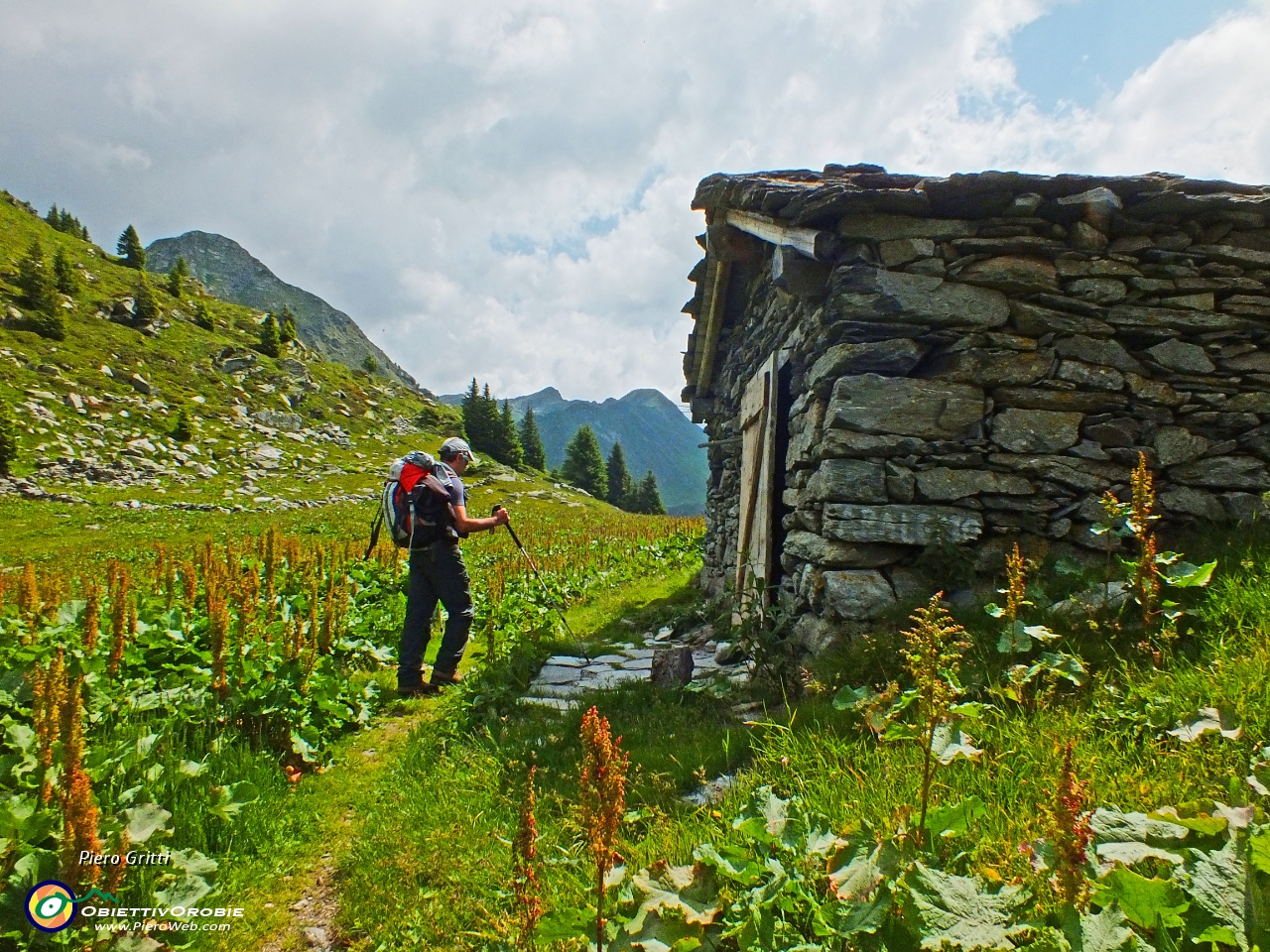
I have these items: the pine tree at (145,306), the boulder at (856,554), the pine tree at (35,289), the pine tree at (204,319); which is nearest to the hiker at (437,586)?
the boulder at (856,554)

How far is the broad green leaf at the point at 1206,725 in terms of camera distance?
7.44ft

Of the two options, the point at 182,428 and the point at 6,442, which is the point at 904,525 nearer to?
the point at 6,442

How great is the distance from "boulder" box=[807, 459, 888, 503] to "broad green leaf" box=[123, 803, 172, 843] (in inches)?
168

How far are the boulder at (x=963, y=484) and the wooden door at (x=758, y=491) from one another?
5.48 ft

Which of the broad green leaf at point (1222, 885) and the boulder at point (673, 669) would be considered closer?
the broad green leaf at point (1222, 885)

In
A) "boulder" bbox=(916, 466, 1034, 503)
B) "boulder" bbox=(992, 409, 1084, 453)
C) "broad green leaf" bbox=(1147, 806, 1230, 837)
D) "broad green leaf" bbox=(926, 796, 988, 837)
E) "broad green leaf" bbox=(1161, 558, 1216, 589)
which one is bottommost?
"broad green leaf" bbox=(926, 796, 988, 837)

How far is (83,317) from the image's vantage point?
36.9 metres

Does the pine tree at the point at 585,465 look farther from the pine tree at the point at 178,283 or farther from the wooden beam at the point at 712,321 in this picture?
the wooden beam at the point at 712,321

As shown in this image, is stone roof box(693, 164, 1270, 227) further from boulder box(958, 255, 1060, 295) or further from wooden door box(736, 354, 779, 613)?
wooden door box(736, 354, 779, 613)

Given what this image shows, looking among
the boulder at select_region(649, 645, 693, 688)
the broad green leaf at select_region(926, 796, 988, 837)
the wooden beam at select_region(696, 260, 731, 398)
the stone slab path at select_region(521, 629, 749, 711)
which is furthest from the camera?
the wooden beam at select_region(696, 260, 731, 398)

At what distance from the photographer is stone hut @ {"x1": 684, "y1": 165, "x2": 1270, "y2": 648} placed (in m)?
4.63

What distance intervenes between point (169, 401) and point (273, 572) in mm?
34109

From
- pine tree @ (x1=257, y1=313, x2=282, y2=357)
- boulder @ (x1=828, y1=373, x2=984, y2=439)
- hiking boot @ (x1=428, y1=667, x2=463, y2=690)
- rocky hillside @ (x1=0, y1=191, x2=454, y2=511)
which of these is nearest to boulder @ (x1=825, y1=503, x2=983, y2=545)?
boulder @ (x1=828, y1=373, x2=984, y2=439)

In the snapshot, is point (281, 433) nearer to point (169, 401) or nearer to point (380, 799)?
point (169, 401)
